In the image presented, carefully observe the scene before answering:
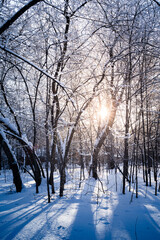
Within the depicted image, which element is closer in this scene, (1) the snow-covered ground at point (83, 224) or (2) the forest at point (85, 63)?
(1) the snow-covered ground at point (83, 224)

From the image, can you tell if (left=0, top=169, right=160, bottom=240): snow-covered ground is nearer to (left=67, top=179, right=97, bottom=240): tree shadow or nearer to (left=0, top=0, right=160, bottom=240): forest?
(left=67, top=179, right=97, bottom=240): tree shadow

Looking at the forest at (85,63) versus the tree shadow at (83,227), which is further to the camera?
the forest at (85,63)

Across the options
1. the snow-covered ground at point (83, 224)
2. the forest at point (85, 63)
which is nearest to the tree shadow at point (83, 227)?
the snow-covered ground at point (83, 224)

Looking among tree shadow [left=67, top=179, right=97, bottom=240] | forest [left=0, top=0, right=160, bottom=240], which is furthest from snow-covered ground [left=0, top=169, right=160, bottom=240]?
forest [left=0, top=0, right=160, bottom=240]

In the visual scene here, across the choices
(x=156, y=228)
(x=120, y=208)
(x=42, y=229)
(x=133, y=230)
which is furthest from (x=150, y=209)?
(x=42, y=229)

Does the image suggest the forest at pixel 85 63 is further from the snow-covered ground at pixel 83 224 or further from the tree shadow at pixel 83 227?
the tree shadow at pixel 83 227

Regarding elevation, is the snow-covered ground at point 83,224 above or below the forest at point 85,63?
below

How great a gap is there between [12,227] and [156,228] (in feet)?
6.90

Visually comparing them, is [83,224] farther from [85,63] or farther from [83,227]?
[85,63]

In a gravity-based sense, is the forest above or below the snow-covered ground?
above

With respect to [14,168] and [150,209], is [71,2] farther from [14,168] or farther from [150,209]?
[14,168]

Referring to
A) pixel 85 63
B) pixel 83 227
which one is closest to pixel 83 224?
pixel 83 227

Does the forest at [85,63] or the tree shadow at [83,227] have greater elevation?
the forest at [85,63]

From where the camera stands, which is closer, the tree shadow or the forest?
the tree shadow
